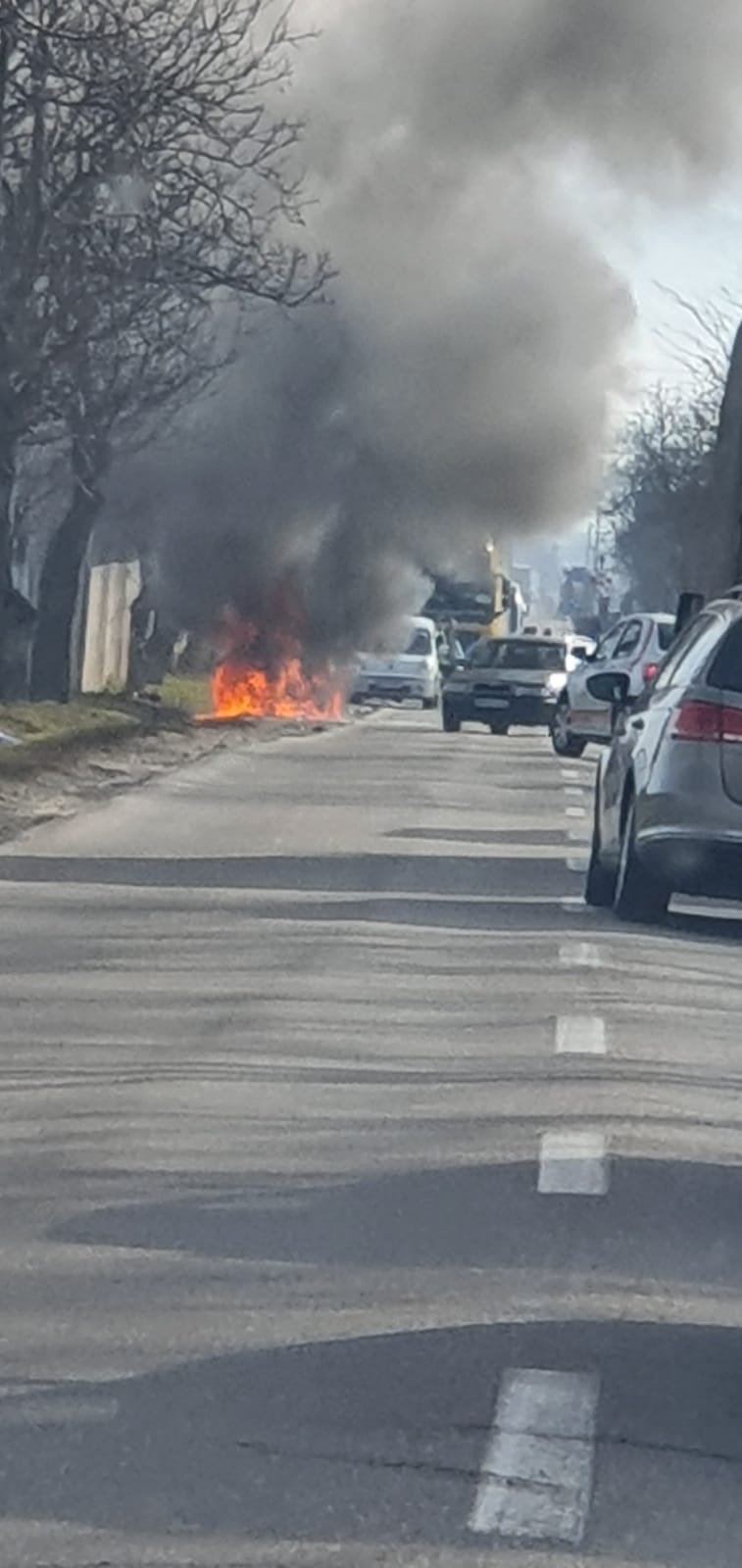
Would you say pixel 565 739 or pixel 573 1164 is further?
pixel 565 739

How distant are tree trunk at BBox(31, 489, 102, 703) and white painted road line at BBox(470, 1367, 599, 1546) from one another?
3426 centimetres

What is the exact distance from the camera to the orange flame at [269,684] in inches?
1924

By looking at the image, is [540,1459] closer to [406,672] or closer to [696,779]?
[696,779]

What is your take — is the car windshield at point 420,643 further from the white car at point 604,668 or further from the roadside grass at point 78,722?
the white car at point 604,668

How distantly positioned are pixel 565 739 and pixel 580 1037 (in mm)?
27425

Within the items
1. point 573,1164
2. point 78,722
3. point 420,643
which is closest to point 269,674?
point 420,643

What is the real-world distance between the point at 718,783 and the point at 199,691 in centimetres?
3825

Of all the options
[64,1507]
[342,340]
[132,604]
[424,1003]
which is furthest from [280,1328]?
[132,604]

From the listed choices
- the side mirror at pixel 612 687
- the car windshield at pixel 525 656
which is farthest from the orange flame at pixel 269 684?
the side mirror at pixel 612 687

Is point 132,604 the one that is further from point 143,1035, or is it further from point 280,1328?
point 280,1328

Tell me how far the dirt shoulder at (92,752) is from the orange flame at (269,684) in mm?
5874

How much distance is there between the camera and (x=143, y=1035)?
434 inches

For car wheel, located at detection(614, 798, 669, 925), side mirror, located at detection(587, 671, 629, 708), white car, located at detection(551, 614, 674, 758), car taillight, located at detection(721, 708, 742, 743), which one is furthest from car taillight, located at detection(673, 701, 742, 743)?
white car, located at detection(551, 614, 674, 758)

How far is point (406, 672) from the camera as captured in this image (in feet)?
194
